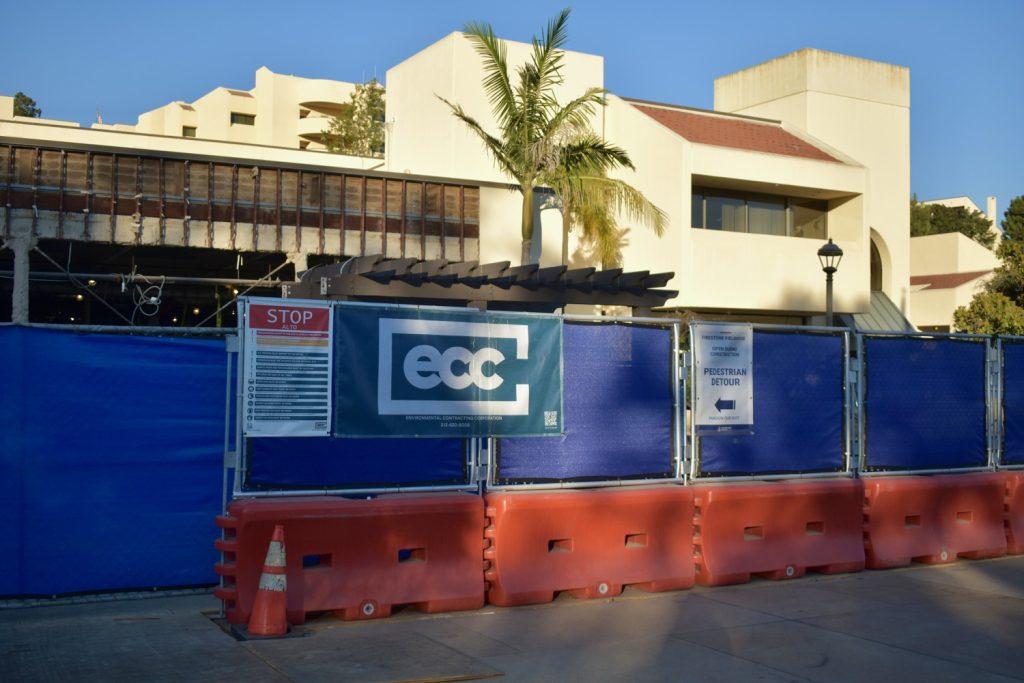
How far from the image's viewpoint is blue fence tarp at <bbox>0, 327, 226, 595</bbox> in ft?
28.5

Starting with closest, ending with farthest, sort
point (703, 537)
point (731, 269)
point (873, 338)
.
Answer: point (703, 537), point (873, 338), point (731, 269)

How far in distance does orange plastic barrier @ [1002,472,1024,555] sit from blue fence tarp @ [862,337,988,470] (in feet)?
1.25

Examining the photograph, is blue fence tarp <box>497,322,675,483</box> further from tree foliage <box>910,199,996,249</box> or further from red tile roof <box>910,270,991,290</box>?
tree foliage <box>910,199,996,249</box>

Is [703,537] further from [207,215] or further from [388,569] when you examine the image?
[207,215]

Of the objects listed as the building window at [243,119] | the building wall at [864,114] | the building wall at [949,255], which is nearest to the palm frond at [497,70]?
the building wall at [864,114]

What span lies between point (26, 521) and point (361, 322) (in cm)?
319

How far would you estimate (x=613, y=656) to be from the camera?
7.61m

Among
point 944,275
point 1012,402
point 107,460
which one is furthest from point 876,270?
point 107,460

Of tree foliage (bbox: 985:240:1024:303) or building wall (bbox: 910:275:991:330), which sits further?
building wall (bbox: 910:275:991:330)

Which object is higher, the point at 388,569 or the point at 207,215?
the point at 207,215

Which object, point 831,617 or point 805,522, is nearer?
point 831,617

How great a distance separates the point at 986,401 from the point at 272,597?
867 centimetres

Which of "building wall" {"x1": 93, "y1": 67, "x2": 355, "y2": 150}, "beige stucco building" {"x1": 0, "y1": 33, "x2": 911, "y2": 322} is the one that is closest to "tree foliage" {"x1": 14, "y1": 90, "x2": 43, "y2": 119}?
"building wall" {"x1": 93, "y1": 67, "x2": 355, "y2": 150}

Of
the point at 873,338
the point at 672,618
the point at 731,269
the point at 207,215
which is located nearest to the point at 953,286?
the point at 731,269
